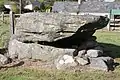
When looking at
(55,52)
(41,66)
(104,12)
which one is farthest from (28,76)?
(104,12)

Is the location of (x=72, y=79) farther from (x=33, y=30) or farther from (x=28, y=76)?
(x=33, y=30)

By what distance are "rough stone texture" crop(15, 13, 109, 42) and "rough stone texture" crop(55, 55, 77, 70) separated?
3.18 feet

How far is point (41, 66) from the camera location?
11.3 m

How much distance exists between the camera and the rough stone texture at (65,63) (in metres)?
11.0

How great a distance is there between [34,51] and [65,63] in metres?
1.72

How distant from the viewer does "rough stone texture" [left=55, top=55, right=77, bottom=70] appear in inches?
433

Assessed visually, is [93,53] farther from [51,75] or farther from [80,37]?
[51,75]

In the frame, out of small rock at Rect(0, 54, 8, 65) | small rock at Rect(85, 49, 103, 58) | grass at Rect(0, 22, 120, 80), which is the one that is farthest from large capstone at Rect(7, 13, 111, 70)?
small rock at Rect(0, 54, 8, 65)

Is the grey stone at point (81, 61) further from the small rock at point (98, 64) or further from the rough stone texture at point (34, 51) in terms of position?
the rough stone texture at point (34, 51)

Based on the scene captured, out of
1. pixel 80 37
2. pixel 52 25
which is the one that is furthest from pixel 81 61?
pixel 80 37

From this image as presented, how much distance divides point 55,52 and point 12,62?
1.62 m

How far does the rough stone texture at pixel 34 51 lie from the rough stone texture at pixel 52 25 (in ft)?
0.97

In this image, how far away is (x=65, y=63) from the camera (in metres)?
11.1

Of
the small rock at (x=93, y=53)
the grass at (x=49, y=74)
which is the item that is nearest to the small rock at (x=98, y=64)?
the grass at (x=49, y=74)
